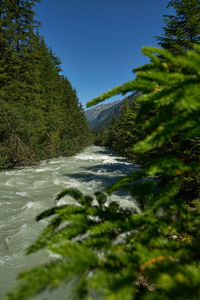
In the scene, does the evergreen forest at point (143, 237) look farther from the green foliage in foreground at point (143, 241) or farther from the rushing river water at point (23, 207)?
the rushing river water at point (23, 207)

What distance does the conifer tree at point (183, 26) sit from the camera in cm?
706

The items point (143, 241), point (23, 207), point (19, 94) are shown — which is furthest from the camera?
point (19, 94)

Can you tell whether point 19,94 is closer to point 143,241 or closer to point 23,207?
point 23,207

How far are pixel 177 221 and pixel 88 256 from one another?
55 centimetres

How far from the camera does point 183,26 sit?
25.1 ft

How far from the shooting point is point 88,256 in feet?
1.87

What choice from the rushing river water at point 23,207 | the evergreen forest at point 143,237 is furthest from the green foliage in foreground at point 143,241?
the rushing river water at point 23,207

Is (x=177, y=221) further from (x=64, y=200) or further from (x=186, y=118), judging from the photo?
(x=64, y=200)

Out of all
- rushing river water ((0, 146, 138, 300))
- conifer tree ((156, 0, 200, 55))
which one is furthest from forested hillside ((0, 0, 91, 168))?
conifer tree ((156, 0, 200, 55))

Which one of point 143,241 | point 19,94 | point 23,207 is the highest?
point 19,94

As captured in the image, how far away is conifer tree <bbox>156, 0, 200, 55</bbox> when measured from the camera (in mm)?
7055

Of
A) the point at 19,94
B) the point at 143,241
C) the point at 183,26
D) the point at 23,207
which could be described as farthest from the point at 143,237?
the point at 19,94

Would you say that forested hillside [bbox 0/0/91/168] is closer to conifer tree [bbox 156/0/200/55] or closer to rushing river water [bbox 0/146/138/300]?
rushing river water [bbox 0/146/138/300]

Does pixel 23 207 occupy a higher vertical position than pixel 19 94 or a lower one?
lower
